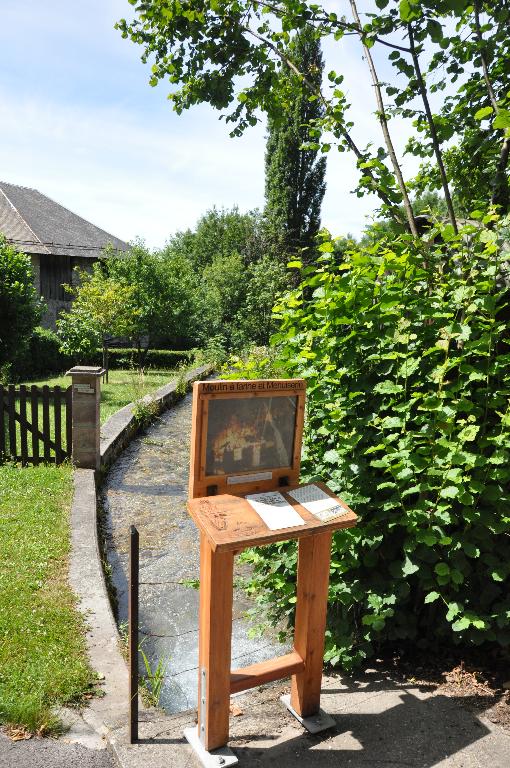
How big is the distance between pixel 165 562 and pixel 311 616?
3310 millimetres

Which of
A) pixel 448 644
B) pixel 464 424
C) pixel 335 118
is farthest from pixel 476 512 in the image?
pixel 335 118

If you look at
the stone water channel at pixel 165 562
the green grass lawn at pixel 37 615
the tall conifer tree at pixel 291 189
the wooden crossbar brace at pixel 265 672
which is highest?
the tall conifer tree at pixel 291 189

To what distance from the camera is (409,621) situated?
11.1ft

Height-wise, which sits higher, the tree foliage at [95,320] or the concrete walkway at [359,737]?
the tree foliage at [95,320]

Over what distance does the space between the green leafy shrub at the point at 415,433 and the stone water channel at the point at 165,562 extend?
1.08 metres

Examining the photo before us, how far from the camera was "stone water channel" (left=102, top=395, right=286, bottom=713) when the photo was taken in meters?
4.24

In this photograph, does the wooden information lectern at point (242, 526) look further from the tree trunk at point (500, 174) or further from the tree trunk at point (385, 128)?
the tree trunk at point (500, 174)

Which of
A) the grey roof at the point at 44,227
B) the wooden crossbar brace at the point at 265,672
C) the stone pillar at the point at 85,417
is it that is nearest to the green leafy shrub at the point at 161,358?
the grey roof at the point at 44,227

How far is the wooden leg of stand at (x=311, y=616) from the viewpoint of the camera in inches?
112

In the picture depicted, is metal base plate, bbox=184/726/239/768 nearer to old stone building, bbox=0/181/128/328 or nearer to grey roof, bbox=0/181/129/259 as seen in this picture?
old stone building, bbox=0/181/128/328

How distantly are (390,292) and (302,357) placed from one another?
0.64 meters

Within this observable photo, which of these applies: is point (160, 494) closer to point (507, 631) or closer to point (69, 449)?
point (69, 449)

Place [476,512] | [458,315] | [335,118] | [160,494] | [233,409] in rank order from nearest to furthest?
[233,409] → [476,512] → [458,315] → [335,118] → [160,494]

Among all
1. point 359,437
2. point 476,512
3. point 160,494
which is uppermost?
point 359,437
